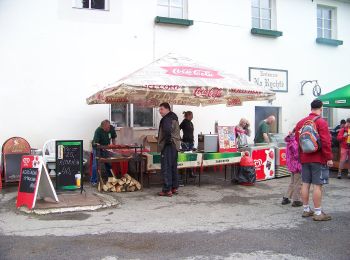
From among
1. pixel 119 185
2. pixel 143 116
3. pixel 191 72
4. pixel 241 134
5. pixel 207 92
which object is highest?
pixel 191 72

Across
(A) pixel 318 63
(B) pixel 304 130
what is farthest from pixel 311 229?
(A) pixel 318 63

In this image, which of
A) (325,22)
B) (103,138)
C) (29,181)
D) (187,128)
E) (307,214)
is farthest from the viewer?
(325,22)

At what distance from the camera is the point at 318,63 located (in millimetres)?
13859

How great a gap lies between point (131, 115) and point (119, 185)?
2778 mm

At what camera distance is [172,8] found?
1153 centimetres

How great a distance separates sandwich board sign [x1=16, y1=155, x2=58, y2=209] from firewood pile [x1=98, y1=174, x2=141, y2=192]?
1555 millimetres

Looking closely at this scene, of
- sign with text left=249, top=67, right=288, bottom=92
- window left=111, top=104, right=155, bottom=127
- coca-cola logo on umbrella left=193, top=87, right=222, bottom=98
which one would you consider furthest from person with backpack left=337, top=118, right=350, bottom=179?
window left=111, top=104, right=155, bottom=127

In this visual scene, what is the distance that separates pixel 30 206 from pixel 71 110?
3752 millimetres

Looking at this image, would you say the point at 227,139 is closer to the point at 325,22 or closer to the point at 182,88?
the point at 182,88

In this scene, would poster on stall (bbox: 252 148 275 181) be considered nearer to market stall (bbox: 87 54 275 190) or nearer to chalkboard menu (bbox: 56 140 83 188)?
market stall (bbox: 87 54 275 190)

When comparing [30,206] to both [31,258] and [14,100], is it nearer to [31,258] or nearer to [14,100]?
[31,258]

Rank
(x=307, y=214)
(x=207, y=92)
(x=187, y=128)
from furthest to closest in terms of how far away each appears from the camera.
Result: (x=187, y=128) → (x=207, y=92) → (x=307, y=214)

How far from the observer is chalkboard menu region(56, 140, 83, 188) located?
815cm

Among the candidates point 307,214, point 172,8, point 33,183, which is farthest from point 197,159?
point 172,8
